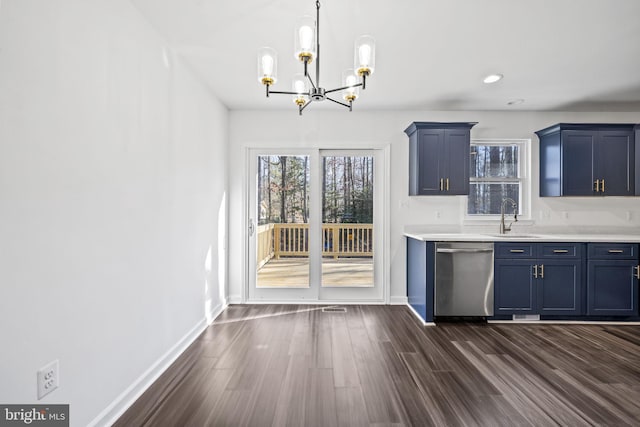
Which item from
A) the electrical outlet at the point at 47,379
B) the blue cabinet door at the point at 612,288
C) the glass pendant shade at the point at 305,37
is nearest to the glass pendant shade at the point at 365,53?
the glass pendant shade at the point at 305,37

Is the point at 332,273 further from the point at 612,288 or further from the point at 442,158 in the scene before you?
the point at 612,288

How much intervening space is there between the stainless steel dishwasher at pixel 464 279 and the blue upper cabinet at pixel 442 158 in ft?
2.42

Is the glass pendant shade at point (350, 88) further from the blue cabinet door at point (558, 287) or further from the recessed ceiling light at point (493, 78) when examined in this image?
the blue cabinet door at point (558, 287)

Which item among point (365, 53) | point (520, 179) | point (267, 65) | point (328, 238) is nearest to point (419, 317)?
point (328, 238)

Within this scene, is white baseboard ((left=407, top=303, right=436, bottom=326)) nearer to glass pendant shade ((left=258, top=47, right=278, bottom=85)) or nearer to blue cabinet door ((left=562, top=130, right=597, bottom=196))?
blue cabinet door ((left=562, top=130, right=597, bottom=196))

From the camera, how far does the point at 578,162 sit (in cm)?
389

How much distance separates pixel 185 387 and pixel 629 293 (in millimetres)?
4425

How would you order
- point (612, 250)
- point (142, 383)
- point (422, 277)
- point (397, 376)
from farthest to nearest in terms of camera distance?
point (422, 277) < point (612, 250) < point (397, 376) < point (142, 383)

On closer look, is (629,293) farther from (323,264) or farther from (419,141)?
(323,264)

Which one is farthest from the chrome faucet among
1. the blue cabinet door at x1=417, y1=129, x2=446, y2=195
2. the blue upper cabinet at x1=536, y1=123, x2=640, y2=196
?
the blue cabinet door at x1=417, y1=129, x2=446, y2=195

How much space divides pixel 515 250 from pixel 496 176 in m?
1.16

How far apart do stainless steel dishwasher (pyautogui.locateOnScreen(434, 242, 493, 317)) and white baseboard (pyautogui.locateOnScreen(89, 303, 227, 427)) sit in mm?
2476

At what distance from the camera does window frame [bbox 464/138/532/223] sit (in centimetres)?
428

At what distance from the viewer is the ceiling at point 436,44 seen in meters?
2.18
